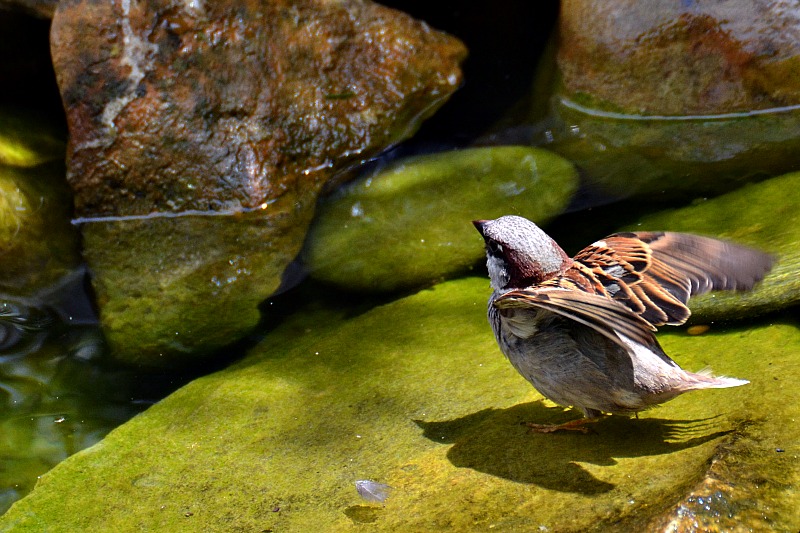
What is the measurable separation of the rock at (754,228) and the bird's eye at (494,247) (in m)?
1.02

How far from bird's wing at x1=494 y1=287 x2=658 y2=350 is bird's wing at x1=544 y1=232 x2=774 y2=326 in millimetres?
230

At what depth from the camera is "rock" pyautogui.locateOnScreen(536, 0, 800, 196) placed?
5121 mm

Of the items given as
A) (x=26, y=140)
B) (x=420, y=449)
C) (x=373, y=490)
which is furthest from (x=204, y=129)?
(x=373, y=490)

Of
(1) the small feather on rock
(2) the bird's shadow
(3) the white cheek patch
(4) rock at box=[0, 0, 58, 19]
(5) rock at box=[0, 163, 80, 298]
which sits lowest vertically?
(5) rock at box=[0, 163, 80, 298]

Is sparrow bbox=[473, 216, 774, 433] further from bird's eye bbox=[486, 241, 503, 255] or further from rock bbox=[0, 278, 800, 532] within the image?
rock bbox=[0, 278, 800, 532]

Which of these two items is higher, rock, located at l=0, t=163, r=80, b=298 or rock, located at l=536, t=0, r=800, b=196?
rock, located at l=536, t=0, r=800, b=196

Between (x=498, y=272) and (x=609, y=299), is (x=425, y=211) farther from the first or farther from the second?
(x=609, y=299)

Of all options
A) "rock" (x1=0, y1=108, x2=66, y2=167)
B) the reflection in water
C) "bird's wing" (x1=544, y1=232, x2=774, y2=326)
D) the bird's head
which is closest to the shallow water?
the reflection in water

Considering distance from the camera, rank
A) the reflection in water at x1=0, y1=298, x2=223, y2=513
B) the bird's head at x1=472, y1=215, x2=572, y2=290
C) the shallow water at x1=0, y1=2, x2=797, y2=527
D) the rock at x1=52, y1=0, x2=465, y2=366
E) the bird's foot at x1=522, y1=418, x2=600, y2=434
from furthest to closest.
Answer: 1. the rock at x1=52, y1=0, x2=465, y2=366
2. the reflection in water at x1=0, y1=298, x2=223, y2=513
3. the bird's head at x1=472, y1=215, x2=572, y2=290
4. the bird's foot at x1=522, y1=418, x2=600, y2=434
5. the shallow water at x1=0, y1=2, x2=797, y2=527

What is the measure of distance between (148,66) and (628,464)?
4.52 m

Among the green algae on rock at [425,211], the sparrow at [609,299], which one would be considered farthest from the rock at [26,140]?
the sparrow at [609,299]

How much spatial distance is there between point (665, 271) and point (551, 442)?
2.56 ft

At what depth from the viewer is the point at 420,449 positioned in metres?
3.04

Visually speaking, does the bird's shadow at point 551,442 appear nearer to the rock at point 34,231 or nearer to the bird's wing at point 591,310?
the bird's wing at point 591,310
